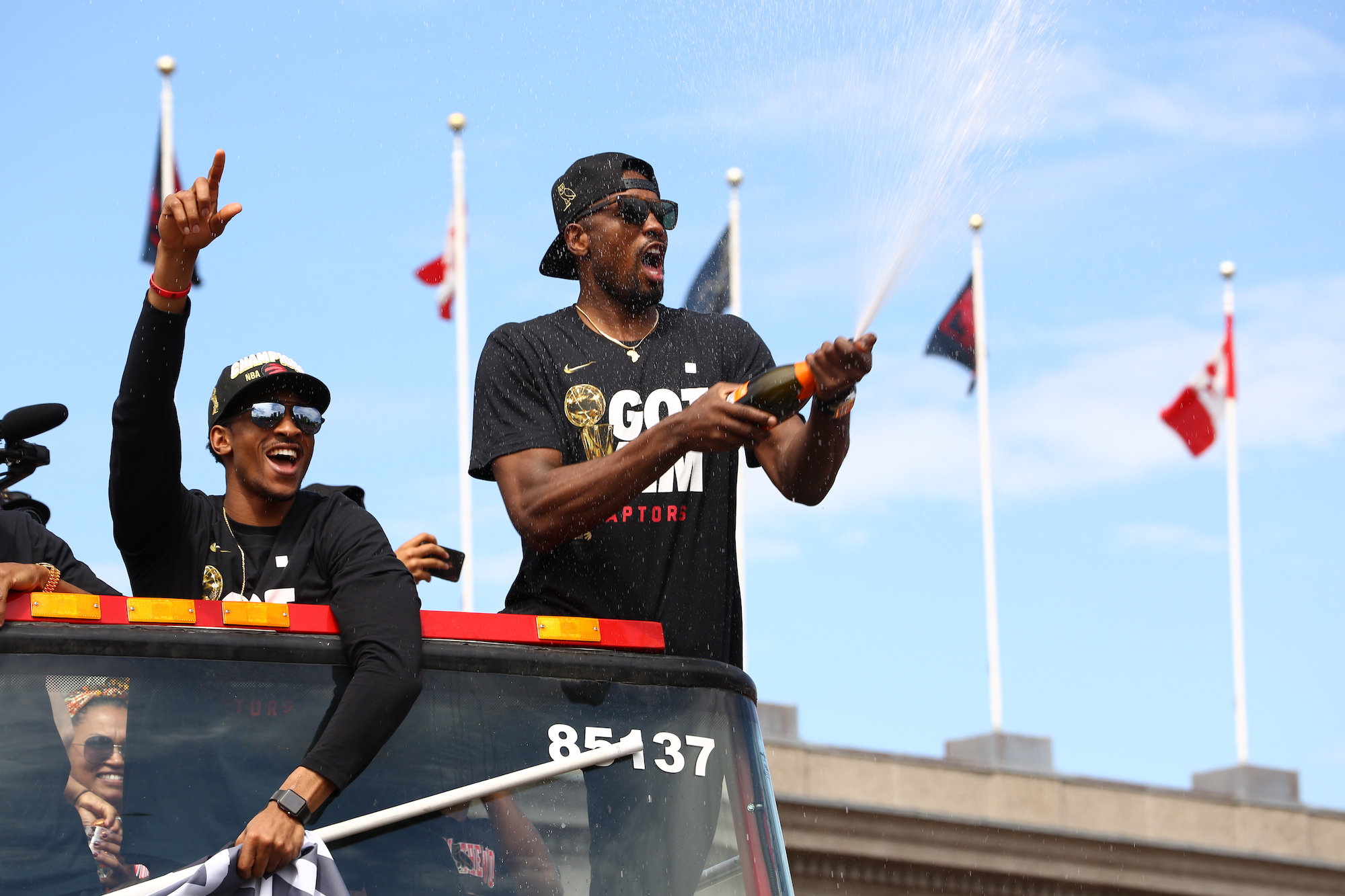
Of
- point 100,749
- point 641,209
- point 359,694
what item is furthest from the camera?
point 641,209

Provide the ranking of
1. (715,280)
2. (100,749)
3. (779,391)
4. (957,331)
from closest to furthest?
(100,749) → (779,391) → (715,280) → (957,331)

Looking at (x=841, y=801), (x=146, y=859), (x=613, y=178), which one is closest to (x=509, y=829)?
(x=146, y=859)

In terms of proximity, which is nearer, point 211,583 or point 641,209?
point 211,583

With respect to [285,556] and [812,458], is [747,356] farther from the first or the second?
[285,556]

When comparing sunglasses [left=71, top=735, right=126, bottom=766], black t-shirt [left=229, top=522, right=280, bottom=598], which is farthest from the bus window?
black t-shirt [left=229, top=522, right=280, bottom=598]

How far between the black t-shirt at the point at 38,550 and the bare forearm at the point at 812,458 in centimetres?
182

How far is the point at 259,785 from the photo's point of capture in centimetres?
348

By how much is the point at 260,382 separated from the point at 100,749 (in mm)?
1136

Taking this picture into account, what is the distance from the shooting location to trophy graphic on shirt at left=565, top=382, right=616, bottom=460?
4414mm

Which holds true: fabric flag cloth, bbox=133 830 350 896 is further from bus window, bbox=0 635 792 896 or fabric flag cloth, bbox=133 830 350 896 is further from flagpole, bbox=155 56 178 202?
flagpole, bbox=155 56 178 202

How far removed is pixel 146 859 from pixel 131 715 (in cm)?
33

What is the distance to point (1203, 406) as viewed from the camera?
23.7 m

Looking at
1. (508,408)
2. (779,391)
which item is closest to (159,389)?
(508,408)

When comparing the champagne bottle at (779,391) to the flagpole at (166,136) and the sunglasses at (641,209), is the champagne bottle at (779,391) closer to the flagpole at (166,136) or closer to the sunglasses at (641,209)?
the sunglasses at (641,209)
